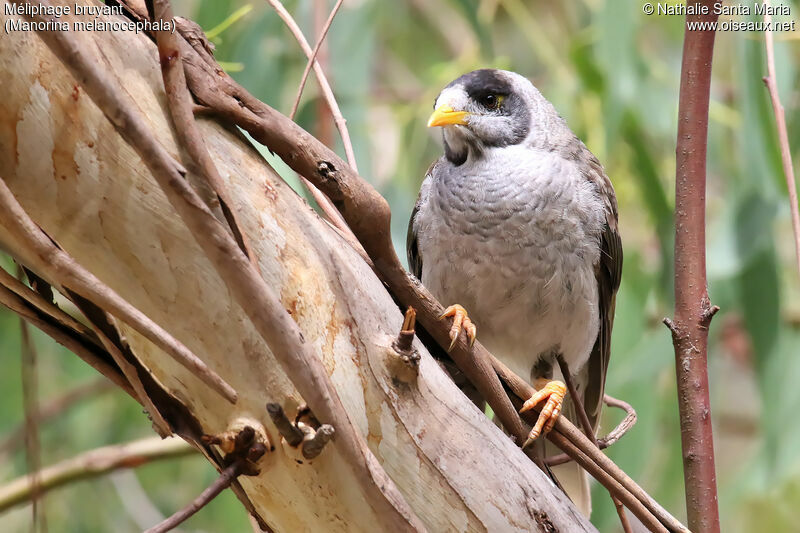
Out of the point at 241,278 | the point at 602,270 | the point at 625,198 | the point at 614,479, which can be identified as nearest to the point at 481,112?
the point at 602,270

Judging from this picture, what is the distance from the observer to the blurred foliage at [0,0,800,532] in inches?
97.2

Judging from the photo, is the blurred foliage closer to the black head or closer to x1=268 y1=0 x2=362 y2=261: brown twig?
the black head

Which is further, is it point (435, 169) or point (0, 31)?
point (435, 169)

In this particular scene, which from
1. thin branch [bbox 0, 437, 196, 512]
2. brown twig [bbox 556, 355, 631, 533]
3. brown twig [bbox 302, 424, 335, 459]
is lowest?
thin branch [bbox 0, 437, 196, 512]

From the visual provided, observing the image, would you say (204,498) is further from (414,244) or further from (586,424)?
(414,244)

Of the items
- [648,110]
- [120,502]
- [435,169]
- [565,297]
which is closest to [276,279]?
[565,297]

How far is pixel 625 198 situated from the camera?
3.01 m

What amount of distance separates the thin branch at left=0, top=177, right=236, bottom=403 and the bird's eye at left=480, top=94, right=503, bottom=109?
1.58 meters

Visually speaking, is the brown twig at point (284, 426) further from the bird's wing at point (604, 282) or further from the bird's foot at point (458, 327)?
the bird's wing at point (604, 282)

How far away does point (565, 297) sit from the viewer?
2092 mm

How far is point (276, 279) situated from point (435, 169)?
4.37 ft

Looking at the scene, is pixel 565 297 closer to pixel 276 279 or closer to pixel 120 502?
pixel 276 279

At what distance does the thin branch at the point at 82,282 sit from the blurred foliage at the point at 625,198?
1.23 m

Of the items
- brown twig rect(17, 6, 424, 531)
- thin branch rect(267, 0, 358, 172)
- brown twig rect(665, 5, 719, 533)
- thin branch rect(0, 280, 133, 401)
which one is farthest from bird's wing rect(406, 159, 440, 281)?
brown twig rect(17, 6, 424, 531)
